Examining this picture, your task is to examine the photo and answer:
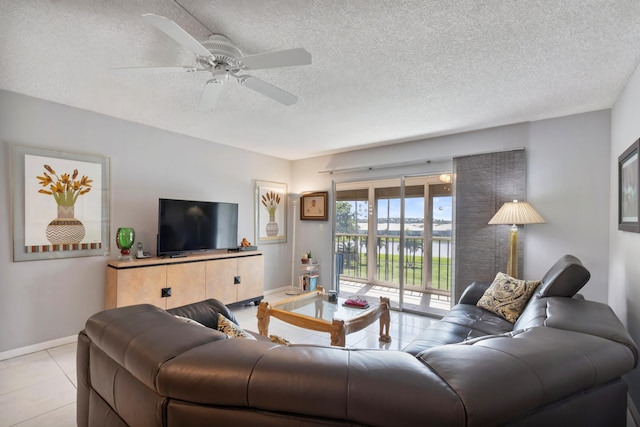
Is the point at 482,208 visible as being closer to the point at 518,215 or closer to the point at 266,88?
the point at 518,215

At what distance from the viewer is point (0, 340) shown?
2580 mm

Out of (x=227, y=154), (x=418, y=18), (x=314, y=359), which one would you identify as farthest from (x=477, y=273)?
(x=227, y=154)

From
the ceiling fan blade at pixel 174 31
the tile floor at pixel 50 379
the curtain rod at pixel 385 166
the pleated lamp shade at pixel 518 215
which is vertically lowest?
the tile floor at pixel 50 379

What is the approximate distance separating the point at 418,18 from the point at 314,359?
1.78 metres

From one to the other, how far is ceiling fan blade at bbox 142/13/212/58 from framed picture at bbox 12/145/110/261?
2.32 metres

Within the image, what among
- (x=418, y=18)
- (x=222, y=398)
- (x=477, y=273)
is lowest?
(x=477, y=273)

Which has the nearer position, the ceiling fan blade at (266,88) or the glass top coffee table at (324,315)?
the ceiling fan blade at (266,88)

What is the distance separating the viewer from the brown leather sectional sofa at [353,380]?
69cm

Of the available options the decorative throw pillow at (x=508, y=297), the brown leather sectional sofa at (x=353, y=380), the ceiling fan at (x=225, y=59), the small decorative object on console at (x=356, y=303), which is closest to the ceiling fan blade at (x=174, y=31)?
the ceiling fan at (x=225, y=59)

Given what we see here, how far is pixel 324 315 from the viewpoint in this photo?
2.81 meters

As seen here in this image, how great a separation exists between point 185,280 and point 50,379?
1.39m

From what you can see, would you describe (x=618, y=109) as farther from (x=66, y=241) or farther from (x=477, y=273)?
(x=66, y=241)

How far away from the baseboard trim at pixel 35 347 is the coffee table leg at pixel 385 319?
3.20 m

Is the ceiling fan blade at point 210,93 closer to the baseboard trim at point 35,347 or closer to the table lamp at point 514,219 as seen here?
the baseboard trim at point 35,347
